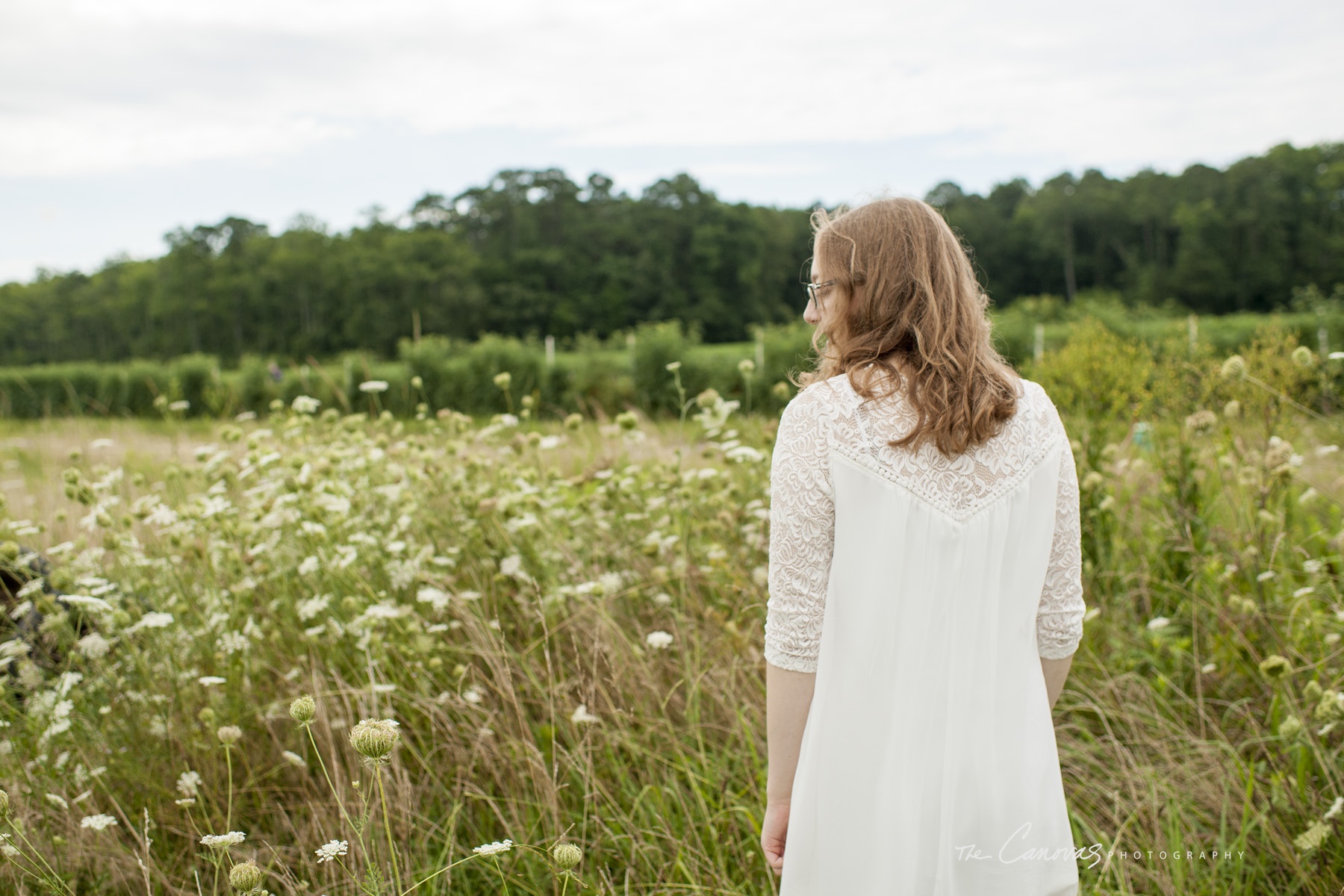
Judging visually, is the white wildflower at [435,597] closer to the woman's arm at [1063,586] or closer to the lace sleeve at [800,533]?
the lace sleeve at [800,533]

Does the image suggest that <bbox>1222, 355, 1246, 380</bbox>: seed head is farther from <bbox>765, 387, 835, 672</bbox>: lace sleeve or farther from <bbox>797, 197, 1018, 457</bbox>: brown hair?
<bbox>765, 387, 835, 672</bbox>: lace sleeve

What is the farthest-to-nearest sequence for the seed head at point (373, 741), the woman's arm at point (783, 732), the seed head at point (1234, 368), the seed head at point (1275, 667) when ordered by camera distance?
the seed head at point (1234, 368)
the seed head at point (1275, 667)
the woman's arm at point (783, 732)
the seed head at point (373, 741)

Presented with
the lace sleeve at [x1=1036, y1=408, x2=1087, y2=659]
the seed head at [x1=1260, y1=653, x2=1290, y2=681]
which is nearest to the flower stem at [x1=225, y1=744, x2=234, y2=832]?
the lace sleeve at [x1=1036, y1=408, x2=1087, y2=659]

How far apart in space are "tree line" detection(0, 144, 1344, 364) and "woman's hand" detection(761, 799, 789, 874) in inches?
2114

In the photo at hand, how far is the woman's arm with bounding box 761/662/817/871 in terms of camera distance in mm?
1462

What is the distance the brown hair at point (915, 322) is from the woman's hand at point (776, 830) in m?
0.69

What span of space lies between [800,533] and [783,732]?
36cm

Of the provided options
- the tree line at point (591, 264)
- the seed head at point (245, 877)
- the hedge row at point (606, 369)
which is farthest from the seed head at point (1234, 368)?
the tree line at point (591, 264)

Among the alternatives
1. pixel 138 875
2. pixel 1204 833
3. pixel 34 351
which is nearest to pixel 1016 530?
pixel 1204 833

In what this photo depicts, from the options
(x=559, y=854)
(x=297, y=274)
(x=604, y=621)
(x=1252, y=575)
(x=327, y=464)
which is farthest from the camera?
(x=297, y=274)

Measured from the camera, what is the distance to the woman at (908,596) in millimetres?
1386

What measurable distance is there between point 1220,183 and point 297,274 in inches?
2361

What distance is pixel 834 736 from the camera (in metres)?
1.46

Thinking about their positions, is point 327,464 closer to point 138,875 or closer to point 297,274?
point 138,875
